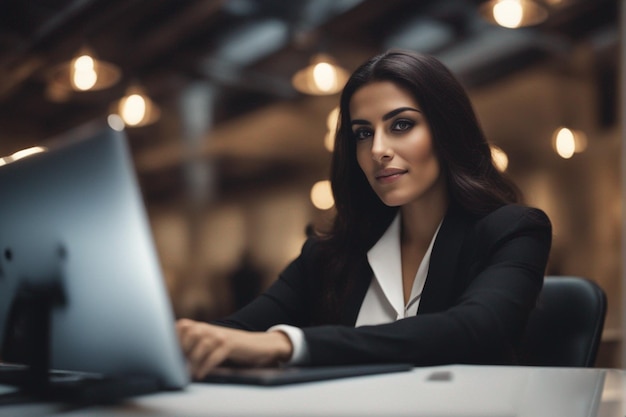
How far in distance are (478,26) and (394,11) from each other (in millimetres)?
786

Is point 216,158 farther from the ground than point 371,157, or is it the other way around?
point 216,158

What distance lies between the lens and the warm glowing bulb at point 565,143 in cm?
650

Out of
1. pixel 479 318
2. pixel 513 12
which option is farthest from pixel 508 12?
pixel 479 318

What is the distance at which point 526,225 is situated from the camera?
1559mm

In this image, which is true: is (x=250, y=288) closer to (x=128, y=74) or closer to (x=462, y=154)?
(x=128, y=74)

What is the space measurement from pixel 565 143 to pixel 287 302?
205 inches

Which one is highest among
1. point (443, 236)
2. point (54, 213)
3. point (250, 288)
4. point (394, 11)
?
point (394, 11)

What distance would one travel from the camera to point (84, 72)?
5.66 metres

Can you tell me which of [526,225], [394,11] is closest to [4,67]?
[394,11]

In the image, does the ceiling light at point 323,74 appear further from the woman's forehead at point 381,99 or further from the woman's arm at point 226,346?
the woman's arm at point 226,346

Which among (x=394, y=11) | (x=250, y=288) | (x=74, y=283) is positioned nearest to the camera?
(x=74, y=283)

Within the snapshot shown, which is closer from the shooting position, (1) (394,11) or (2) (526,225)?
(2) (526,225)

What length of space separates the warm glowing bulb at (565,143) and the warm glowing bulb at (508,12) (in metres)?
2.05

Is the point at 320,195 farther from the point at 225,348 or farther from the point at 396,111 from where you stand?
the point at 225,348
